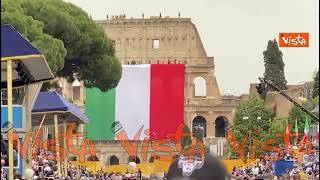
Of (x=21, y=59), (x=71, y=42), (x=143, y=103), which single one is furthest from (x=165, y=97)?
(x=21, y=59)

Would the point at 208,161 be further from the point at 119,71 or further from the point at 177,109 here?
the point at 177,109

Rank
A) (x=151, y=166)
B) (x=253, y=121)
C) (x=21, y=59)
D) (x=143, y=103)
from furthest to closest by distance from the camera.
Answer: (x=253, y=121), (x=143, y=103), (x=151, y=166), (x=21, y=59)

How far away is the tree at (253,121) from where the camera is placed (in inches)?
3137

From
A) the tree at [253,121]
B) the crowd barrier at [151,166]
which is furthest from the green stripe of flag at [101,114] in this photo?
the crowd barrier at [151,166]

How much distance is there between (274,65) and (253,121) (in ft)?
79.8

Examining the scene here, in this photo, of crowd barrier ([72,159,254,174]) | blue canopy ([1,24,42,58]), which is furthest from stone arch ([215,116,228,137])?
blue canopy ([1,24,42,58])

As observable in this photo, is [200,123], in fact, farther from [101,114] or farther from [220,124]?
[101,114]

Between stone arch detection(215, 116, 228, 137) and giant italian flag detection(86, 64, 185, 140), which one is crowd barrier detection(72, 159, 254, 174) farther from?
stone arch detection(215, 116, 228, 137)

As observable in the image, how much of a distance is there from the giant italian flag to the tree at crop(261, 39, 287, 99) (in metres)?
28.6

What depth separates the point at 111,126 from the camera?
7681 centimetres

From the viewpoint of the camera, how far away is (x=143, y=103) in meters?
77.5

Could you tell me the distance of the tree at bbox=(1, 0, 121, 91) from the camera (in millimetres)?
30938

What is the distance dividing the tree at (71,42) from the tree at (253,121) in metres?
38.7

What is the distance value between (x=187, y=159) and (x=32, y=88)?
781 inches
